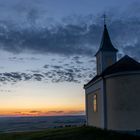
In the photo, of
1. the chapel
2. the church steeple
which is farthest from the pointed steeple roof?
the chapel

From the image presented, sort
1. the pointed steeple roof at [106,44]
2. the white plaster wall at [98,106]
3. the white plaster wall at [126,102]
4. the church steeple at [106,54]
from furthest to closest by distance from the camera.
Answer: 1. the pointed steeple roof at [106,44]
2. the church steeple at [106,54]
3. the white plaster wall at [98,106]
4. the white plaster wall at [126,102]

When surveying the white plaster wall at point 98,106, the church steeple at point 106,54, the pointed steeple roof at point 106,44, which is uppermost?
the pointed steeple roof at point 106,44

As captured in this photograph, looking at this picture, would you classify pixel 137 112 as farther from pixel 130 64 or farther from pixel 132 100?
pixel 130 64

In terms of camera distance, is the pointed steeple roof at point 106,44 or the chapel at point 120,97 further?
the pointed steeple roof at point 106,44

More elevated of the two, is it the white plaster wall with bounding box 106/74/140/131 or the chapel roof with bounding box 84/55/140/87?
the chapel roof with bounding box 84/55/140/87

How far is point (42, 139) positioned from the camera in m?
26.4

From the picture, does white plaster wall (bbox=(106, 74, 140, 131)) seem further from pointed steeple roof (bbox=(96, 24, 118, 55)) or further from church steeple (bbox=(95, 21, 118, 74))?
pointed steeple roof (bbox=(96, 24, 118, 55))

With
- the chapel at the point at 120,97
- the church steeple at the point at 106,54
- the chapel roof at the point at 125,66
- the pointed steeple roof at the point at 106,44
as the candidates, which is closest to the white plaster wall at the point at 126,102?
the chapel at the point at 120,97

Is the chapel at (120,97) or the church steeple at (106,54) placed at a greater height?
the church steeple at (106,54)

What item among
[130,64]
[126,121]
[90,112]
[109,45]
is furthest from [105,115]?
[109,45]

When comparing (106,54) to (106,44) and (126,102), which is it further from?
(126,102)

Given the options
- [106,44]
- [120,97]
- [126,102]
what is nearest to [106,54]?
[106,44]

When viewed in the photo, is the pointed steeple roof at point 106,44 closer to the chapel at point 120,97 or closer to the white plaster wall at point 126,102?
the chapel at point 120,97

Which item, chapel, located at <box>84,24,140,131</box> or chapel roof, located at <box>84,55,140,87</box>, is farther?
chapel roof, located at <box>84,55,140,87</box>
